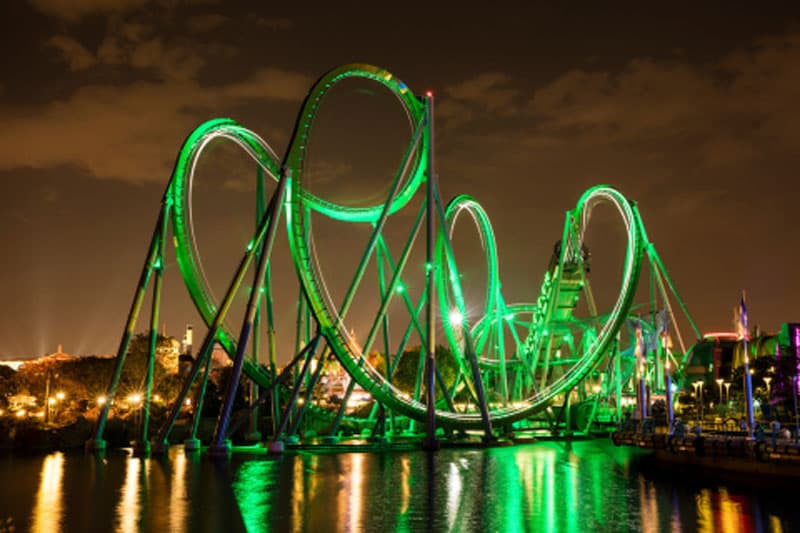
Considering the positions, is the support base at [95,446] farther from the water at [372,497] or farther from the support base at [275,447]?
the support base at [275,447]

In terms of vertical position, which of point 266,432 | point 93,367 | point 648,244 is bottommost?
point 266,432

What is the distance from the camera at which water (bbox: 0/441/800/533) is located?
17016 mm

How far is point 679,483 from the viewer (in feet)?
83.5

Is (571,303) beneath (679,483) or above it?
above

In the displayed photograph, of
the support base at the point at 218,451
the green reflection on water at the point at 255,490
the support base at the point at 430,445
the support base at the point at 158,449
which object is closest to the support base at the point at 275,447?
the green reflection on water at the point at 255,490

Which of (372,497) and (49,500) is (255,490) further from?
(49,500)

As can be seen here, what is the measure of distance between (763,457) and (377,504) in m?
12.9

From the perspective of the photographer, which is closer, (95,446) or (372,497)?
(372,497)

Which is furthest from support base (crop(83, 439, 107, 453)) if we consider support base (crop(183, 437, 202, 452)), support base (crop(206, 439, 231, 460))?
support base (crop(206, 439, 231, 460))

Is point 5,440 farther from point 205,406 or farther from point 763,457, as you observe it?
point 763,457

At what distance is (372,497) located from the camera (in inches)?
819

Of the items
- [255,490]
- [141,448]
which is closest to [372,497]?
[255,490]

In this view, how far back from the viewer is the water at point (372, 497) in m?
17.0

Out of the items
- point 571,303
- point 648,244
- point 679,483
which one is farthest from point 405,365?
point 679,483
